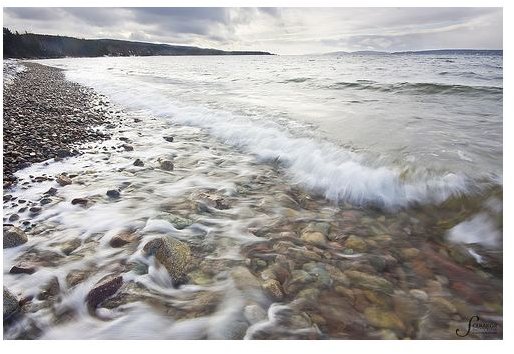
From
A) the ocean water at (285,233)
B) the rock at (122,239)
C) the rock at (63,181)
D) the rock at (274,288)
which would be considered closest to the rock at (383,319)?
the ocean water at (285,233)

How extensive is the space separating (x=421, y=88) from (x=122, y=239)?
1262cm

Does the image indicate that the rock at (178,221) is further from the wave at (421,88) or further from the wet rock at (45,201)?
the wave at (421,88)

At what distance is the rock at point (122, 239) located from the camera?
3.30 meters

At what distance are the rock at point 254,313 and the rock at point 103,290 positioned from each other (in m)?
1.05

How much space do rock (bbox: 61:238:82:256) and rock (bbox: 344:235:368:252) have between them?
8.36ft

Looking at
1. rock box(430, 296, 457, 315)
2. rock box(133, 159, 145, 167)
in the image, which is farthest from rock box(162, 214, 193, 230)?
rock box(430, 296, 457, 315)

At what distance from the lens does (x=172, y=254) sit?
2.98 m

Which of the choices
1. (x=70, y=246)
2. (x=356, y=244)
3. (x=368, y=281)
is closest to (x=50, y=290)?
(x=70, y=246)

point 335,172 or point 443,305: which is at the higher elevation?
point 335,172

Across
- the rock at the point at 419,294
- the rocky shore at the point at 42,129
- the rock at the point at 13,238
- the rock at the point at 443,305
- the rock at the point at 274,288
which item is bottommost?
the rock at the point at 443,305

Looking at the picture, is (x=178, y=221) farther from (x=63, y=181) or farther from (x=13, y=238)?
(x=63, y=181)

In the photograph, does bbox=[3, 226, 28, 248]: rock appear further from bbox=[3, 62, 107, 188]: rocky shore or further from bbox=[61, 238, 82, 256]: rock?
bbox=[3, 62, 107, 188]: rocky shore

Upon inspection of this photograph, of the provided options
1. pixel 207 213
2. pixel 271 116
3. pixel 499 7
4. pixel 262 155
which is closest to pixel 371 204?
pixel 207 213

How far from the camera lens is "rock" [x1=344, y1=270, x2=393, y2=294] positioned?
2.71 m
